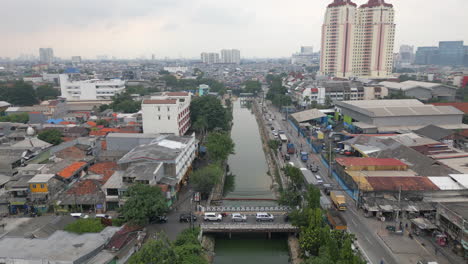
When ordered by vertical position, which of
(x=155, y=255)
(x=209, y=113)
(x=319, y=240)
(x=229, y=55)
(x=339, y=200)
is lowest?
(x=339, y=200)

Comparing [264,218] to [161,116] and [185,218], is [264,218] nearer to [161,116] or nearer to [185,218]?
[185,218]

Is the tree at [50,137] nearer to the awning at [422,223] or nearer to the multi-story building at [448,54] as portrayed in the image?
the awning at [422,223]

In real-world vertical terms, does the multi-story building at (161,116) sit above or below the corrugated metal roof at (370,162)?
above

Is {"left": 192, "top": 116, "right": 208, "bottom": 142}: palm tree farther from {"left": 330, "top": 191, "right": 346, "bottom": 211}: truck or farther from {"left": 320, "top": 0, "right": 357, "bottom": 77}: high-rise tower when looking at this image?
{"left": 320, "top": 0, "right": 357, "bottom": 77}: high-rise tower

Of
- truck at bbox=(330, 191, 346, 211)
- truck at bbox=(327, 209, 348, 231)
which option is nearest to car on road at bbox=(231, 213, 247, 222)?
truck at bbox=(327, 209, 348, 231)

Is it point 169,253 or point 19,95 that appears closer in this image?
point 169,253

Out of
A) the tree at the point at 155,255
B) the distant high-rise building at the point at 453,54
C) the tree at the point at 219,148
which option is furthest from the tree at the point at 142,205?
the distant high-rise building at the point at 453,54

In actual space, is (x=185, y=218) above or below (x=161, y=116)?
below

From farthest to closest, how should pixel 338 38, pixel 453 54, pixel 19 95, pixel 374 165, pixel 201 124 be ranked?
1. pixel 453 54
2. pixel 338 38
3. pixel 19 95
4. pixel 201 124
5. pixel 374 165

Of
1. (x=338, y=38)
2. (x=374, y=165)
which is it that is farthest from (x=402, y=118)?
(x=338, y=38)
